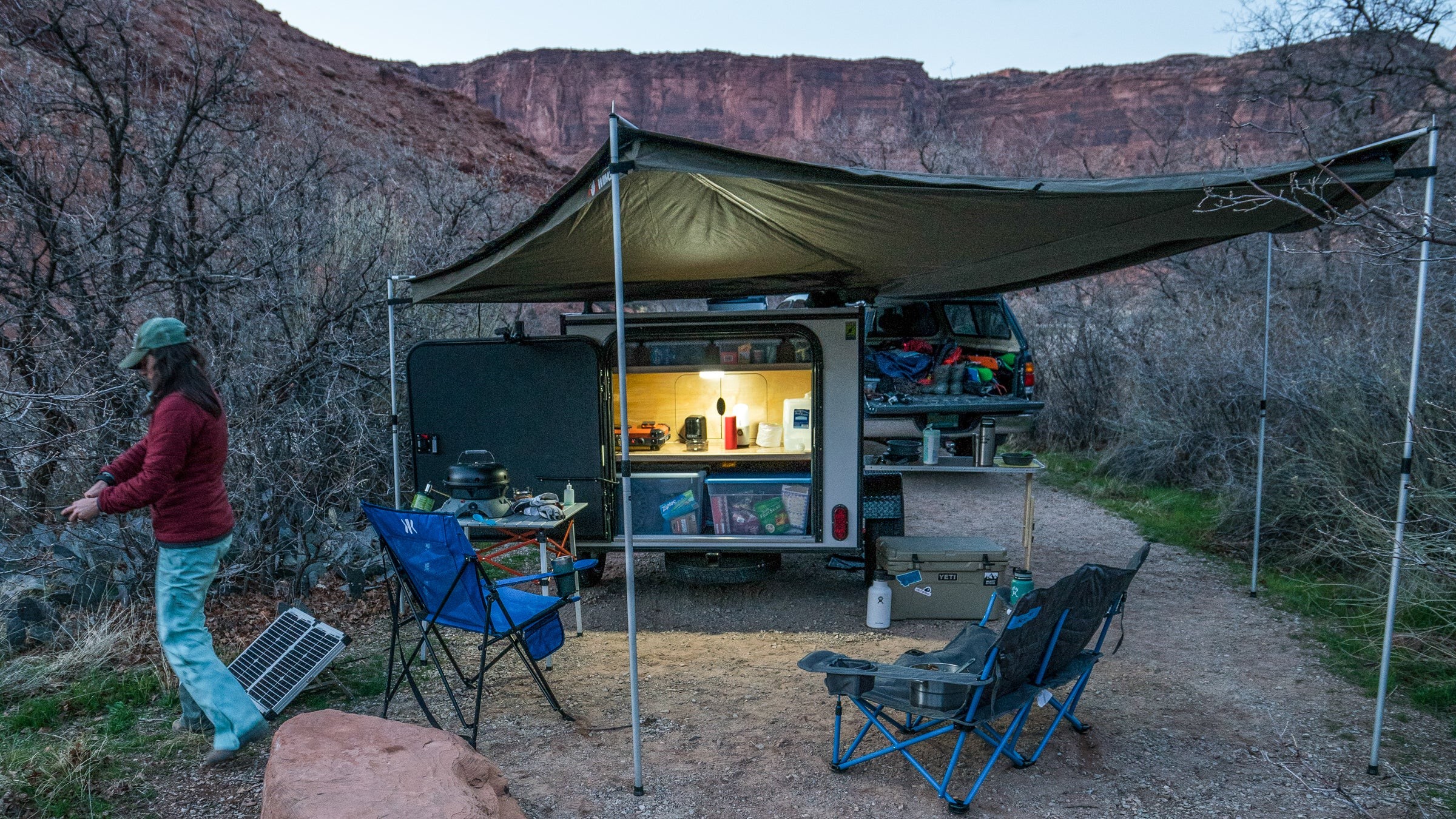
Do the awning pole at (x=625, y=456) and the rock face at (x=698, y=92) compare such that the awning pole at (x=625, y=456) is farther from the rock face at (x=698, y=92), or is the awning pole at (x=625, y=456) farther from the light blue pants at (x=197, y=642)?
the rock face at (x=698, y=92)

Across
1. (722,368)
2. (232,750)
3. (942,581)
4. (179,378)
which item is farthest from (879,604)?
(179,378)

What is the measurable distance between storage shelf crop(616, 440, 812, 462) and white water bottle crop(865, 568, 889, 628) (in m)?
0.93

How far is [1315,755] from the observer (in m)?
3.39

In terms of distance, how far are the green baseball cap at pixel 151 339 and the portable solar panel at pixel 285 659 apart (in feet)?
5.06

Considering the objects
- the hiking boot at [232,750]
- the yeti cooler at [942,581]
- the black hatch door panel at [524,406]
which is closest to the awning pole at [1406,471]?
the yeti cooler at [942,581]

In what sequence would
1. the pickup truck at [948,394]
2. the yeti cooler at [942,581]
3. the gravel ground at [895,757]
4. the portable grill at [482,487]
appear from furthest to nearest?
1. the pickup truck at [948,394]
2. the yeti cooler at [942,581]
3. the portable grill at [482,487]
4. the gravel ground at [895,757]

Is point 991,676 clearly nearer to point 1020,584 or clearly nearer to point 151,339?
point 1020,584

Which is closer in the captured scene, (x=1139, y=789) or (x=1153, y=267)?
(x=1139, y=789)

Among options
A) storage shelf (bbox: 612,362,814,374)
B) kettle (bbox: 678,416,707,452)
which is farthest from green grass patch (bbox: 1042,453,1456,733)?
kettle (bbox: 678,416,707,452)

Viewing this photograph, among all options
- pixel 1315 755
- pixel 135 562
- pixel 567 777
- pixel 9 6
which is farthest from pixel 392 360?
pixel 1315 755

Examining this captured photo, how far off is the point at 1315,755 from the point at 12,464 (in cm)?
725

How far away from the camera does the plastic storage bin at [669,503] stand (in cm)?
557

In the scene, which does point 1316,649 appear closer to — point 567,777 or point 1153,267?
point 567,777

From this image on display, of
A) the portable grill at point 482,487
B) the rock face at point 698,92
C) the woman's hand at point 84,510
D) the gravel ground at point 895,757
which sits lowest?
the gravel ground at point 895,757
